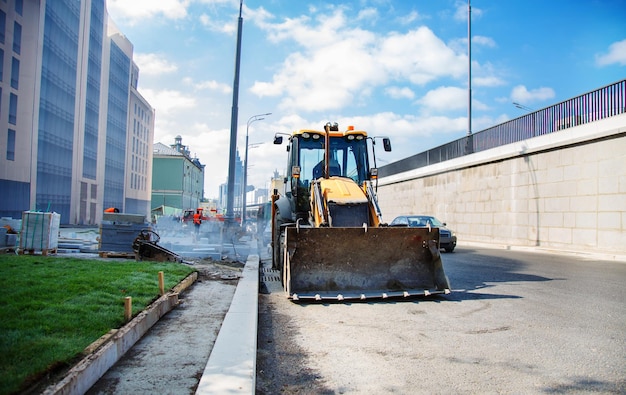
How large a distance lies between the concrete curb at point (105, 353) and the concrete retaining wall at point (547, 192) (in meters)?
15.4

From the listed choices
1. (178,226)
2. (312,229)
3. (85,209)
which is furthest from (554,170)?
(85,209)

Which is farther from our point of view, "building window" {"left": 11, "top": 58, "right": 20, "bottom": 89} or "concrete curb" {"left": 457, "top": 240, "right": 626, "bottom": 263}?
"building window" {"left": 11, "top": 58, "right": 20, "bottom": 89}

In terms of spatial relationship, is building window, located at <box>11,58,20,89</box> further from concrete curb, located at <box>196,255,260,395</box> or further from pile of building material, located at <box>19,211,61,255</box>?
concrete curb, located at <box>196,255,260,395</box>

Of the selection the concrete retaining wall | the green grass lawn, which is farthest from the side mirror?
the concrete retaining wall

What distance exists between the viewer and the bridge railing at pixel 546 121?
51.5ft

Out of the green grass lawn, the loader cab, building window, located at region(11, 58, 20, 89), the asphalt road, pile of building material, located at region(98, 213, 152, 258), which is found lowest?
the asphalt road

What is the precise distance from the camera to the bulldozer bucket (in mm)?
7379

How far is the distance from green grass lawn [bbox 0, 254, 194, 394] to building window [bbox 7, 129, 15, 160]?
22040 mm

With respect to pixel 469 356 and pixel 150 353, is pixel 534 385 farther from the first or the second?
pixel 150 353

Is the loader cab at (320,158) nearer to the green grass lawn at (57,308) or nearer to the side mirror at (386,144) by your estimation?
the side mirror at (386,144)

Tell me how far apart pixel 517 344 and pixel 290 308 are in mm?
3269

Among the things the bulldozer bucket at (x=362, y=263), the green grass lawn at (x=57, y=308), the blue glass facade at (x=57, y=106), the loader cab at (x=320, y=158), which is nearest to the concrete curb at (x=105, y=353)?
the green grass lawn at (x=57, y=308)

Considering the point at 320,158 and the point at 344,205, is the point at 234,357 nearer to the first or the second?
the point at 344,205

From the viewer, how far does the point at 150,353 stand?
4.43 meters
